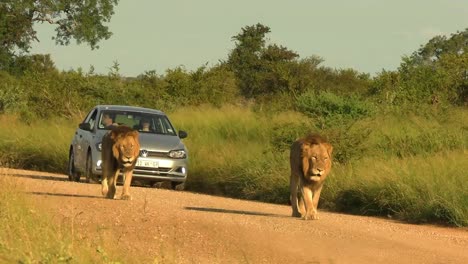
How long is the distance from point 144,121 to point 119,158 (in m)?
5.62

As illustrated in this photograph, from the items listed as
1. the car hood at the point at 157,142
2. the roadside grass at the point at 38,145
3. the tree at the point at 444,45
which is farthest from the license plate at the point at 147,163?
the tree at the point at 444,45

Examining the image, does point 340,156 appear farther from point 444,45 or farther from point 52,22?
point 444,45

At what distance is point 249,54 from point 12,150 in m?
35.3

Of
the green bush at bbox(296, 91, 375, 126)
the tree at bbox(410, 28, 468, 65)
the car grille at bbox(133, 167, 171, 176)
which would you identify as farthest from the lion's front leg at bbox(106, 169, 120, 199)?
the tree at bbox(410, 28, 468, 65)

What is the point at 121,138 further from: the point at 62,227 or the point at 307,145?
the point at 62,227

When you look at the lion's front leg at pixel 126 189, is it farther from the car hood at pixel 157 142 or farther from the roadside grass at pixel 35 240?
the car hood at pixel 157 142

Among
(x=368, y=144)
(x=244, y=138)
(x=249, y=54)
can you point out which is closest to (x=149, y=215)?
(x=368, y=144)

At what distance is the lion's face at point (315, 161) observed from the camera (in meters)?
15.5

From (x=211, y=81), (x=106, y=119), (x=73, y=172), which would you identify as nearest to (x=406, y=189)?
(x=106, y=119)

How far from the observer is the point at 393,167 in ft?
67.2

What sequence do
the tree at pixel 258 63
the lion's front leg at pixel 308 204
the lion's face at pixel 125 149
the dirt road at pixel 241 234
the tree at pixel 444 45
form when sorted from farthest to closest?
1. the tree at pixel 444 45
2. the tree at pixel 258 63
3. the lion's face at pixel 125 149
4. the lion's front leg at pixel 308 204
5. the dirt road at pixel 241 234

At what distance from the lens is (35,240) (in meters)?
10.8

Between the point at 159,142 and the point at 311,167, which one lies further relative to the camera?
the point at 159,142

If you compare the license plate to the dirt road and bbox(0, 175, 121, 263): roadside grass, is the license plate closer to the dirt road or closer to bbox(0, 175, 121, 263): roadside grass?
the dirt road
